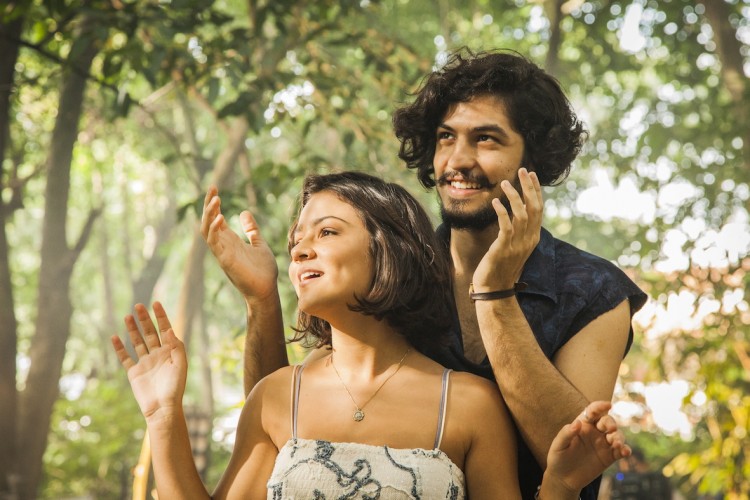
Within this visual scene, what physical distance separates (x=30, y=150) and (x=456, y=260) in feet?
33.4

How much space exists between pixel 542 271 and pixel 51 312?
6.69m

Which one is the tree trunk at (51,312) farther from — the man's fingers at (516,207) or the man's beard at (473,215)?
the man's fingers at (516,207)

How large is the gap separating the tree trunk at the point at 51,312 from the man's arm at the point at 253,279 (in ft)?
17.4

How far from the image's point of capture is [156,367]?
2223mm

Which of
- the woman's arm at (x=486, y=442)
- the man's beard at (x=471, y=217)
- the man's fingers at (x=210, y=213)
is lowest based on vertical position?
the woman's arm at (x=486, y=442)

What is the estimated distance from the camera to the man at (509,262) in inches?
78.9

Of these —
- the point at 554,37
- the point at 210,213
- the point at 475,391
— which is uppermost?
the point at 554,37

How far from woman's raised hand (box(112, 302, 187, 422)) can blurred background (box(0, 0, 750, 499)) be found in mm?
976

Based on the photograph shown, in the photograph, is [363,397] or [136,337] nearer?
[363,397]

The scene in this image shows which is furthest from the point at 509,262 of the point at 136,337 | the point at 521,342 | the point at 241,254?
the point at 136,337

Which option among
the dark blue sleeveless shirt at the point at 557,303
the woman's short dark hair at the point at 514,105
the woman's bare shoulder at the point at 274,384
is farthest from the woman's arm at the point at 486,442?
the woman's short dark hair at the point at 514,105

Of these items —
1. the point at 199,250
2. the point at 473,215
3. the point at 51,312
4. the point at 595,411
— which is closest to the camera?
the point at 595,411

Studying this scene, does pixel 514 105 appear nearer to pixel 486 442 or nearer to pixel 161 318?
pixel 486 442

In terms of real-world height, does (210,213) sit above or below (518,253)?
above
